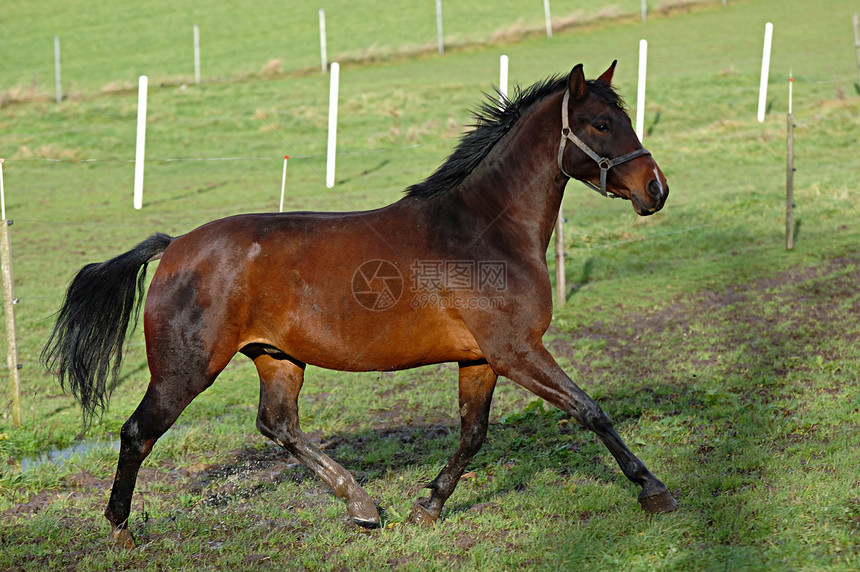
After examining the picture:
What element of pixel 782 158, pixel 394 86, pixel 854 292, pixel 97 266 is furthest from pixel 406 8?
pixel 97 266

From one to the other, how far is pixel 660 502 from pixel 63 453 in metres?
4.42

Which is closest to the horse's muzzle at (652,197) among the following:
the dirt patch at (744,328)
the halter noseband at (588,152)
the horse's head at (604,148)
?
the horse's head at (604,148)

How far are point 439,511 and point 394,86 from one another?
22.2 metres

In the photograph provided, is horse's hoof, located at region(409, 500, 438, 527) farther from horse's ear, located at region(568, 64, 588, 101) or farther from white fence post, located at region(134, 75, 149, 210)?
white fence post, located at region(134, 75, 149, 210)

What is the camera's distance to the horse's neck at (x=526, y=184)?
15.0 ft

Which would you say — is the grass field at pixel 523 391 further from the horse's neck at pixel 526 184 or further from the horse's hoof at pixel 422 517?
the horse's neck at pixel 526 184

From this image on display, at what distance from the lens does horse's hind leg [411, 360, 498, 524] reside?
4.68 m

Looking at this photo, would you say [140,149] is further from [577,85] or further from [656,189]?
[656,189]

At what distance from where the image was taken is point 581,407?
4.29 metres

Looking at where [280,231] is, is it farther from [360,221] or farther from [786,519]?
[786,519]

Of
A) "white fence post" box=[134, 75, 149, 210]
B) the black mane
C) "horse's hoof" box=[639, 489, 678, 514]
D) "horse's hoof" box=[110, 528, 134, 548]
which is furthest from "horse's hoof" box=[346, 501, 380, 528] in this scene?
"white fence post" box=[134, 75, 149, 210]

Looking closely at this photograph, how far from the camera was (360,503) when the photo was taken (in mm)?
4637

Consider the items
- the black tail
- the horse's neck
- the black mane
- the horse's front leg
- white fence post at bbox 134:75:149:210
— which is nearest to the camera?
the horse's front leg

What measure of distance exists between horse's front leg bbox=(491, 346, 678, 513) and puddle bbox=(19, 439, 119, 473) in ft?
11.3
